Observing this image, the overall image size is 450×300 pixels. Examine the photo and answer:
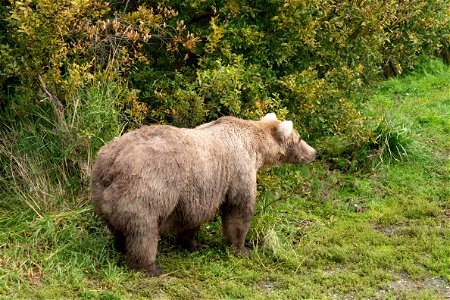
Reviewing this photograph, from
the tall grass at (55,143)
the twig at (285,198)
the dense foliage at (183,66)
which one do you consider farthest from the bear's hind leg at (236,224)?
the tall grass at (55,143)

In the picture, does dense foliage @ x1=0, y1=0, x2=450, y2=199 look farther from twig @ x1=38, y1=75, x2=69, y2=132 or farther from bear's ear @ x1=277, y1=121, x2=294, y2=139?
Answer: bear's ear @ x1=277, y1=121, x2=294, y2=139

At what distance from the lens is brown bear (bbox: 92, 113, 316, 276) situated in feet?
22.0

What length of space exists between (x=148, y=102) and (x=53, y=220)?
2.42 metres

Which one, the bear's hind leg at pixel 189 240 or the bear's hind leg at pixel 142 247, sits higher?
the bear's hind leg at pixel 142 247

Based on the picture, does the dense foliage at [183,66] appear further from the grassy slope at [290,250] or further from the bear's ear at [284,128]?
the grassy slope at [290,250]

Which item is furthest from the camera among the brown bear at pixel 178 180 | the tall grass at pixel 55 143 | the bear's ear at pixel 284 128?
the bear's ear at pixel 284 128

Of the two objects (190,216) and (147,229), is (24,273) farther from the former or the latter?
(190,216)

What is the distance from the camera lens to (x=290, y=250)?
7945 mm

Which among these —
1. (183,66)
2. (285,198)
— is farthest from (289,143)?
(183,66)

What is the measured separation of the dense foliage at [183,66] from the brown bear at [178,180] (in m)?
0.92

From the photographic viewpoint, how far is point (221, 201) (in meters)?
7.62

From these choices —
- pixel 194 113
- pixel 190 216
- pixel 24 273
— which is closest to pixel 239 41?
pixel 194 113

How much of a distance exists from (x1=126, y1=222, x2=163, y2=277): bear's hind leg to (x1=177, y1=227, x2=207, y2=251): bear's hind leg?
834 millimetres

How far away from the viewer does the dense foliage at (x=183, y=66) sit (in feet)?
26.2
